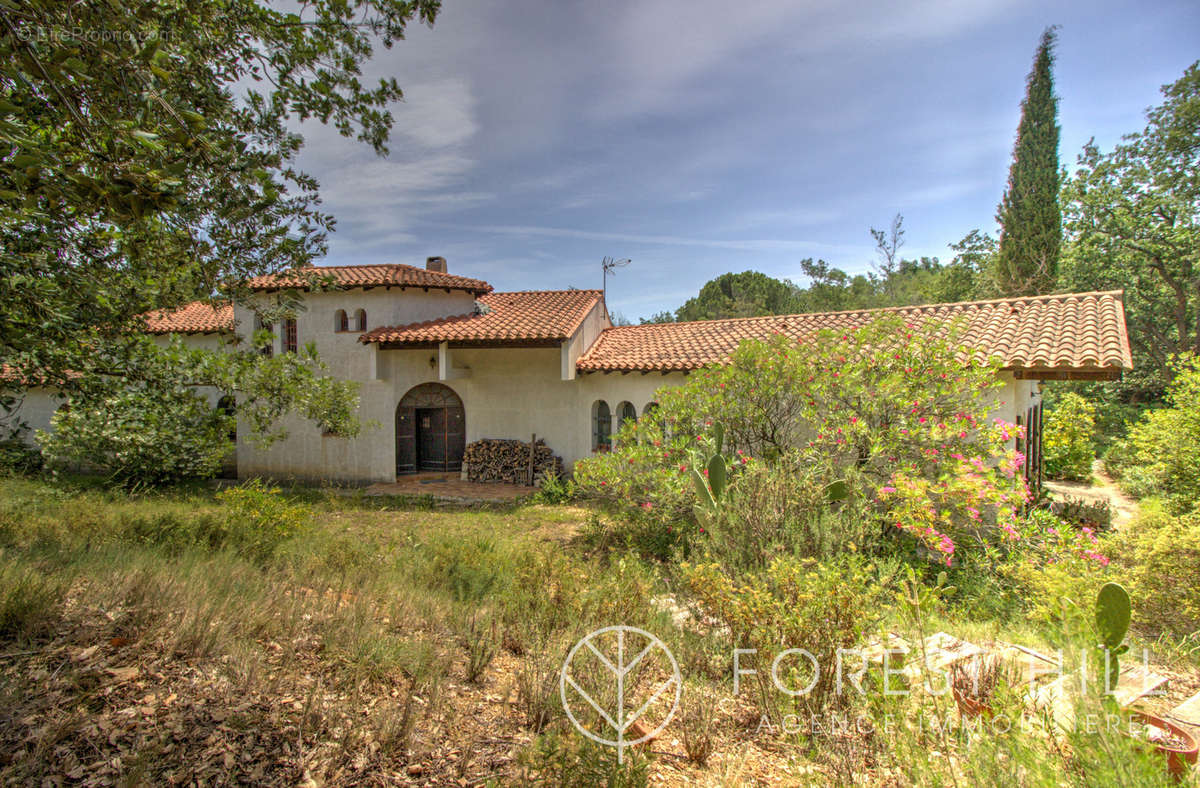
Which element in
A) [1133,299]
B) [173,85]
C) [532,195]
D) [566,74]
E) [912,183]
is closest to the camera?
[173,85]

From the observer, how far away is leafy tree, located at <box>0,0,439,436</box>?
2.94 metres

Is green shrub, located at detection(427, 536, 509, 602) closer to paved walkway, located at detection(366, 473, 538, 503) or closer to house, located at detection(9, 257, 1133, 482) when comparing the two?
paved walkway, located at detection(366, 473, 538, 503)

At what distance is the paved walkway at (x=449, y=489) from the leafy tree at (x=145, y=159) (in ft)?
23.7

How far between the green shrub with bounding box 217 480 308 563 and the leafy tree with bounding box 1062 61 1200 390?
2774cm

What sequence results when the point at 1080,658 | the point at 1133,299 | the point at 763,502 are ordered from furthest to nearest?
the point at 1133,299, the point at 763,502, the point at 1080,658

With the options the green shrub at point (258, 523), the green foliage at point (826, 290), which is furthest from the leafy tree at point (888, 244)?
the green shrub at point (258, 523)

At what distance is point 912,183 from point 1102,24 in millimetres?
7362

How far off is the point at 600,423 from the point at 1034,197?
23.1 m

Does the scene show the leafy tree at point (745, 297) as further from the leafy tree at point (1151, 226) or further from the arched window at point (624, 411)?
the arched window at point (624, 411)

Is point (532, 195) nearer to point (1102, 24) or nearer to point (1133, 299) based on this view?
point (1102, 24)

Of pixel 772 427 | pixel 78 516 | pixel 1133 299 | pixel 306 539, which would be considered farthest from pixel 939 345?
pixel 1133 299

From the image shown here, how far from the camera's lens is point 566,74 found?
991cm

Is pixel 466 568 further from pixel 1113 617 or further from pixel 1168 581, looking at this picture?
pixel 1168 581

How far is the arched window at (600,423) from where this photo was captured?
45.0 ft
